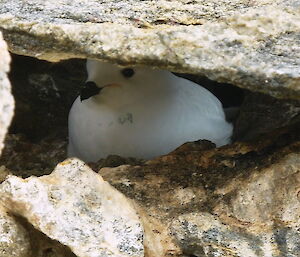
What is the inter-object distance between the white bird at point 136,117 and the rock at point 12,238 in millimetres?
789

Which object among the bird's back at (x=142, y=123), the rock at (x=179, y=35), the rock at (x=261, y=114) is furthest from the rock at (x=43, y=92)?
the rock at (x=179, y=35)

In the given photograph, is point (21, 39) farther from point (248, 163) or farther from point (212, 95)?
point (212, 95)

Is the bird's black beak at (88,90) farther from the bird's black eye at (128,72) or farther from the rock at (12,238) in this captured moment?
the rock at (12,238)

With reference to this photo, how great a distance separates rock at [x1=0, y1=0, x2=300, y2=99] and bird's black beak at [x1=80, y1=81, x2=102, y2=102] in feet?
1.81

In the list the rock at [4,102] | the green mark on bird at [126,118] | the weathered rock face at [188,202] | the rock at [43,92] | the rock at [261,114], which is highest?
the rock at [4,102]

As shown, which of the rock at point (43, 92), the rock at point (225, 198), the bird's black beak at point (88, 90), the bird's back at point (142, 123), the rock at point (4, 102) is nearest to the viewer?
the rock at point (4, 102)

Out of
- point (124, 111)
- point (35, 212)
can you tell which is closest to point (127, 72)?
point (124, 111)

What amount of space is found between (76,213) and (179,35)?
0.53m

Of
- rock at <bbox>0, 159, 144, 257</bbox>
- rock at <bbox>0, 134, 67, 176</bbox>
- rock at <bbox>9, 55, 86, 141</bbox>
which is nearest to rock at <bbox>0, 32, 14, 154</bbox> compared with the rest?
rock at <bbox>0, 159, 144, 257</bbox>

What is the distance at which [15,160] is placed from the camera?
2.54 m

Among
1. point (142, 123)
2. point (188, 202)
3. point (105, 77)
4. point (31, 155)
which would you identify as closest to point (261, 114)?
point (142, 123)

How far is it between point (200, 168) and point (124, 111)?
1.99 feet

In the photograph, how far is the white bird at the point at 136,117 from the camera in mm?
2562

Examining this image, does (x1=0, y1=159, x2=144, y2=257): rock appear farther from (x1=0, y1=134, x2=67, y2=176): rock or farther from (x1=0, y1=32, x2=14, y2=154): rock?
(x1=0, y1=134, x2=67, y2=176): rock
